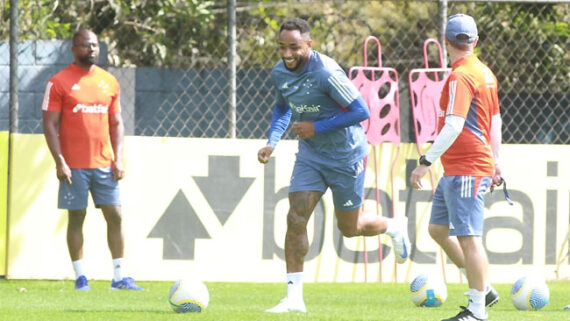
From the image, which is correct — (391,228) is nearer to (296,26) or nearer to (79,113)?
(296,26)

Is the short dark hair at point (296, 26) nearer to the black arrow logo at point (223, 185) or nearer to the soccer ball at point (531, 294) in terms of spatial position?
the soccer ball at point (531, 294)

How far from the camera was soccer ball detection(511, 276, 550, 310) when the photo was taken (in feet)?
27.7

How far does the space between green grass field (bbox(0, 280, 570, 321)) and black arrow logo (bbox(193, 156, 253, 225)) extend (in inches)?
27.8

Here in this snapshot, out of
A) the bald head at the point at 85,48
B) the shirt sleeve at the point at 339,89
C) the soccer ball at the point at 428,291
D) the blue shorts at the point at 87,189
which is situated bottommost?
the soccer ball at the point at 428,291

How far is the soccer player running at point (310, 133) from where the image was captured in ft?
26.0

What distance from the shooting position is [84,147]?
10.0m

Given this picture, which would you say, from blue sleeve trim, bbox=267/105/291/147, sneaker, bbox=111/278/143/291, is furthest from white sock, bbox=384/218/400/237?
sneaker, bbox=111/278/143/291

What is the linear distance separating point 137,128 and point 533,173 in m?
4.05

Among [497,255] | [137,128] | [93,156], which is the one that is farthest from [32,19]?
[497,255]

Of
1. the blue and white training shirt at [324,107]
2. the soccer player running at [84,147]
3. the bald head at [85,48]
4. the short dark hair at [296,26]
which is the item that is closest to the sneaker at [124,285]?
the soccer player running at [84,147]

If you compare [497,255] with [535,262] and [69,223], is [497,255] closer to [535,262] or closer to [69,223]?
[535,262]

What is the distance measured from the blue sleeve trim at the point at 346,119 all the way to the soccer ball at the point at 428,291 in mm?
1380

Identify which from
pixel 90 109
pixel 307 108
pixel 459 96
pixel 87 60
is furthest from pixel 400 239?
pixel 87 60

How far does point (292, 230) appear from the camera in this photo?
7934mm
